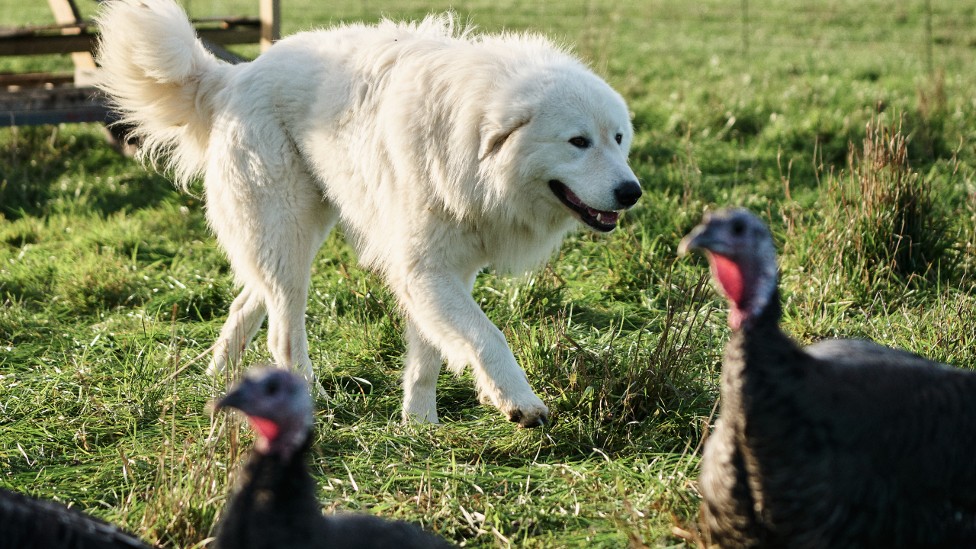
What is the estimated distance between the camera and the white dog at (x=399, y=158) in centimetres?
463

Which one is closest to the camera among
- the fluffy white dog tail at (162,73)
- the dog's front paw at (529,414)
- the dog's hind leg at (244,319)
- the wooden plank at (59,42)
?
the dog's front paw at (529,414)

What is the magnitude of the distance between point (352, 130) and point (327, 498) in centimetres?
185

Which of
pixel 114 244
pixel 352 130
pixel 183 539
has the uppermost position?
pixel 352 130

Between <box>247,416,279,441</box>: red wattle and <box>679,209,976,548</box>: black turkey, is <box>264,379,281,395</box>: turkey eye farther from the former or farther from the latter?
<box>679,209,976,548</box>: black turkey

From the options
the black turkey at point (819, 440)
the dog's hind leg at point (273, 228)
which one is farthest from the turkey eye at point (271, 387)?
the dog's hind leg at point (273, 228)

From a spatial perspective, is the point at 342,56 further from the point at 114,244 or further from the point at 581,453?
the point at 114,244

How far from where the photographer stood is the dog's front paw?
14.1ft

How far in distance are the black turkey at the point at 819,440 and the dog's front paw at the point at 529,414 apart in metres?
1.25

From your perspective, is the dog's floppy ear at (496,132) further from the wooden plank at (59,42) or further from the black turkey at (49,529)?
the wooden plank at (59,42)

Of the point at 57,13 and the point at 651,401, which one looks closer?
the point at 651,401

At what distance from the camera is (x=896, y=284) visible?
5.91m

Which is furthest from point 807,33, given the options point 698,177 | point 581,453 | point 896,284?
point 581,453

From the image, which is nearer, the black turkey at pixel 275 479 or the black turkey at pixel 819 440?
the black turkey at pixel 275 479

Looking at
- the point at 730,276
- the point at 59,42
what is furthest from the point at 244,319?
the point at 59,42
